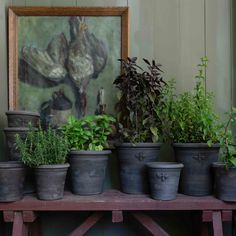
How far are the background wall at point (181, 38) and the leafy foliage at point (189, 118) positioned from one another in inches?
7.0

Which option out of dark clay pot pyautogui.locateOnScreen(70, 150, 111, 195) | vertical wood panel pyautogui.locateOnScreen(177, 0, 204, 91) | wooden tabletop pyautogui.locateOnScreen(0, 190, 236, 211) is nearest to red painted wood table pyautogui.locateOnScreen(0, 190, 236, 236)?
wooden tabletop pyautogui.locateOnScreen(0, 190, 236, 211)

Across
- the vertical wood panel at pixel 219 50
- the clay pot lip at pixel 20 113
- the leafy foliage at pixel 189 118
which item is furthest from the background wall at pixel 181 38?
the clay pot lip at pixel 20 113

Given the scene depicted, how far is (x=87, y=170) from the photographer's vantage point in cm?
189

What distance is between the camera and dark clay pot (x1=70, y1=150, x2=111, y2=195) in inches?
73.9

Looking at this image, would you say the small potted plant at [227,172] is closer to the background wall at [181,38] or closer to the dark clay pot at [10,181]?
the background wall at [181,38]

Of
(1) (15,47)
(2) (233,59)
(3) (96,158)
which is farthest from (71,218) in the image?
(2) (233,59)

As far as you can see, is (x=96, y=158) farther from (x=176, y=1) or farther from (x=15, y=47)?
(x=176, y=1)

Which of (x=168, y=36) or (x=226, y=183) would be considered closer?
(x=226, y=183)

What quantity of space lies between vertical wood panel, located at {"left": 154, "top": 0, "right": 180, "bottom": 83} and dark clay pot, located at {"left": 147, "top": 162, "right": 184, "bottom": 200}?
2.10ft

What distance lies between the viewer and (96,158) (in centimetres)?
189

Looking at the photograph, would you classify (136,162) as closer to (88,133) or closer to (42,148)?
(88,133)

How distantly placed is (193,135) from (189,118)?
97 mm

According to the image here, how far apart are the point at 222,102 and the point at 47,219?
1309 millimetres

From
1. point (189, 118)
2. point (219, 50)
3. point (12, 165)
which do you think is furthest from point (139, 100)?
point (12, 165)
